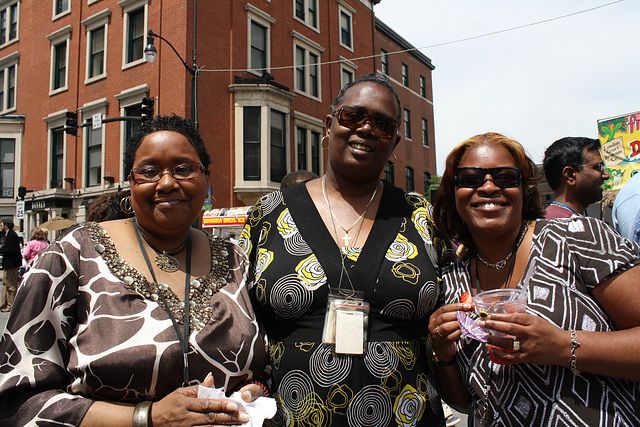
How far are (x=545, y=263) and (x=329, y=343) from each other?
99cm

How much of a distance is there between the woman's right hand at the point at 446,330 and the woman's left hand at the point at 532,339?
0.68ft

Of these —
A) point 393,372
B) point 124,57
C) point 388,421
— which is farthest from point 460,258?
point 124,57

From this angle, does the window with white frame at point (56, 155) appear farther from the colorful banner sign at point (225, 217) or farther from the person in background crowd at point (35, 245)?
the person in background crowd at point (35, 245)

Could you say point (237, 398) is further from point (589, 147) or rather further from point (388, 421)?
point (589, 147)

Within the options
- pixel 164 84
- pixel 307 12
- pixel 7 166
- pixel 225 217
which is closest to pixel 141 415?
pixel 225 217

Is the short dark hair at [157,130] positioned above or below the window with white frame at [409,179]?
below

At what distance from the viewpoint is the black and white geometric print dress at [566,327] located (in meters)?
1.69

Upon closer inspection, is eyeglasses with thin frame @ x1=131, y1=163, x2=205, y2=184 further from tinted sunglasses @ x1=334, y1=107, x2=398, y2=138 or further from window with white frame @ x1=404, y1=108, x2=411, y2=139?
window with white frame @ x1=404, y1=108, x2=411, y2=139

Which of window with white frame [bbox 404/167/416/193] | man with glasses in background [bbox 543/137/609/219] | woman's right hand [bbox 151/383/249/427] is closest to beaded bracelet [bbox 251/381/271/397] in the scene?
woman's right hand [bbox 151/383/249/427]

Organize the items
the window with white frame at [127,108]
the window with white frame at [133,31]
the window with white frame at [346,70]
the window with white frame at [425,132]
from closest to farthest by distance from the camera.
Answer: the window with white frame at [127,108]
the window with white frame at [133,31]
the window with white frame at [346,70]
the window with white frame at [425,132]

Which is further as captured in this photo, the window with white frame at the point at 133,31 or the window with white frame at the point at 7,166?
the window with white frame at the point at 7,166

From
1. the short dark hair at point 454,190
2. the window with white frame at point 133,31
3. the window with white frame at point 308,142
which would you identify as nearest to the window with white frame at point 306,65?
the window with white frame at point 308,142

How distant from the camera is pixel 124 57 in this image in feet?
53.9

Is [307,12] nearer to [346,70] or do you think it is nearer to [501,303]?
[346,70]
